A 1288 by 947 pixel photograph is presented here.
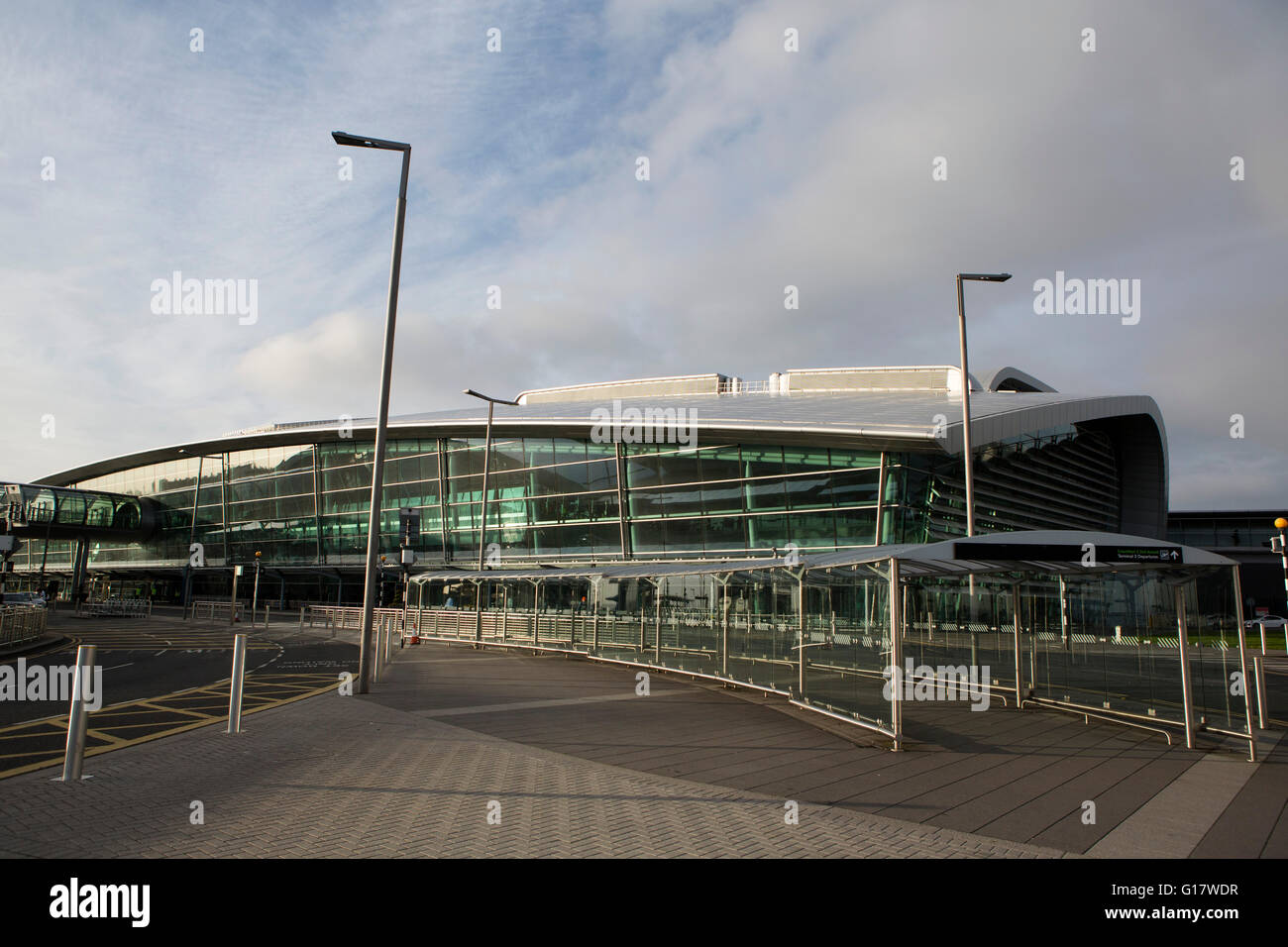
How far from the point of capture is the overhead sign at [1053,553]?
31.5 feet

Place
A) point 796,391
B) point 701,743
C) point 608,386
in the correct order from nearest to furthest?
point 701,743 < point 796,391 < point 608,386

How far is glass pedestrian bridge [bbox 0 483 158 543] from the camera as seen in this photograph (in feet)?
212

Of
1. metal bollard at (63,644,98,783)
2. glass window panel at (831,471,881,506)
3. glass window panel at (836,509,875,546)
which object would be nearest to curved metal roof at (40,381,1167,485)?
glass window panel at (831,471,881,506)

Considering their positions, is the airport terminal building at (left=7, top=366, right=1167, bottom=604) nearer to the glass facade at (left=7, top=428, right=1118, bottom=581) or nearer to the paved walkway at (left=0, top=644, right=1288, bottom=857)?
the glass facade at (left=7, top=428, right=1118, bottom=581)

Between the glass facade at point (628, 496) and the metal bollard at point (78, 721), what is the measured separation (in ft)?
85.4

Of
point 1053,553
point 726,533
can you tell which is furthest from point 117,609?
point 1053,553

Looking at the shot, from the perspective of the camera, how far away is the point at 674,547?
36.5 metres

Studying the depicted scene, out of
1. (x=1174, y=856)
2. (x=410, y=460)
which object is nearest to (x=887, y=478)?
(x=1174, y=856)

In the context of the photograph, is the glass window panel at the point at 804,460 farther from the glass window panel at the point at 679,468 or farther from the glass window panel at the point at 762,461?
the glass window panel at the point at 679,468

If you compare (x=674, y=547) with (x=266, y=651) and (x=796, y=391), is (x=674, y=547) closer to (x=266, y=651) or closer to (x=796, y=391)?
(x=796, y=391)

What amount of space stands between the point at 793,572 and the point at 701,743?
14.2 feet

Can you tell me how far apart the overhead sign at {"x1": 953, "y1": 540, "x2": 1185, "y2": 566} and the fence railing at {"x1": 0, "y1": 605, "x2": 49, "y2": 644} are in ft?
74.2

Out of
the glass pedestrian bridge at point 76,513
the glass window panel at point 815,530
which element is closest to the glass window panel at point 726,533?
the glass window panel at point 815,530
